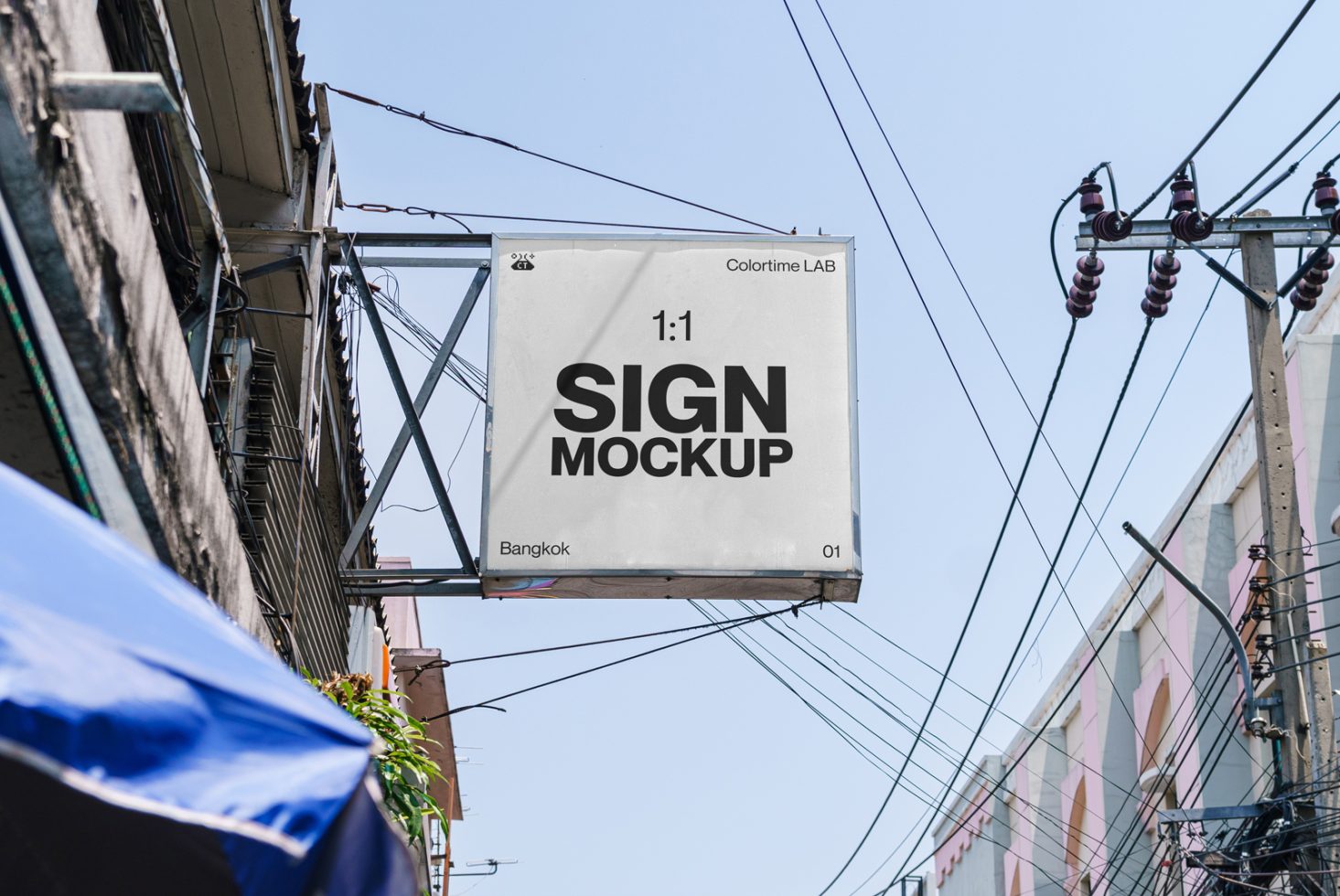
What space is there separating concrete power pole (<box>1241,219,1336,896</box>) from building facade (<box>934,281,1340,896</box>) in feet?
0.46

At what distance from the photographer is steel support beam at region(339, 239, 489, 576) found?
10.4m

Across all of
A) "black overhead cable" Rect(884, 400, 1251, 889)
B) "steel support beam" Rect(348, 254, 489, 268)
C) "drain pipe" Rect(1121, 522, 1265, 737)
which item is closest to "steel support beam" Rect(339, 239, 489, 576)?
"steel support beam" Rect(348, 254, 489, 268)

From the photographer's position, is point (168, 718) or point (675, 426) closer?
point (168, 718)

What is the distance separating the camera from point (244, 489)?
1008cm

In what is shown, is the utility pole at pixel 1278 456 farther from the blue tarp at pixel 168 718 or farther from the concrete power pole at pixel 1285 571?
the blue tarp at pixel 168 718

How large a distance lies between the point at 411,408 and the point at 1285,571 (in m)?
6.52

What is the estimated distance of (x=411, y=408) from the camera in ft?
34.8

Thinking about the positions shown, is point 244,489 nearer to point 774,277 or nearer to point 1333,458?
point 774,277

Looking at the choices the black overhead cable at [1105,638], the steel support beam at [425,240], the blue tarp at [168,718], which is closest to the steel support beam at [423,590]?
the steel support beam at [425,240]

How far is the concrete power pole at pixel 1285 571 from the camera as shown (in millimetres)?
12156

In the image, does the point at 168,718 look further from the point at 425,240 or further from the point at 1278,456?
the point at 1278,456

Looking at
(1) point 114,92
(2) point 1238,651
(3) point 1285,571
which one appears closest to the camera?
(1) point 114,92

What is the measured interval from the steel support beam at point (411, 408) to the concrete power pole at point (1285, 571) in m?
6.10

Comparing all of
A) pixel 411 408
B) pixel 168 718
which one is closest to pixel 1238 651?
pixel 411 408
